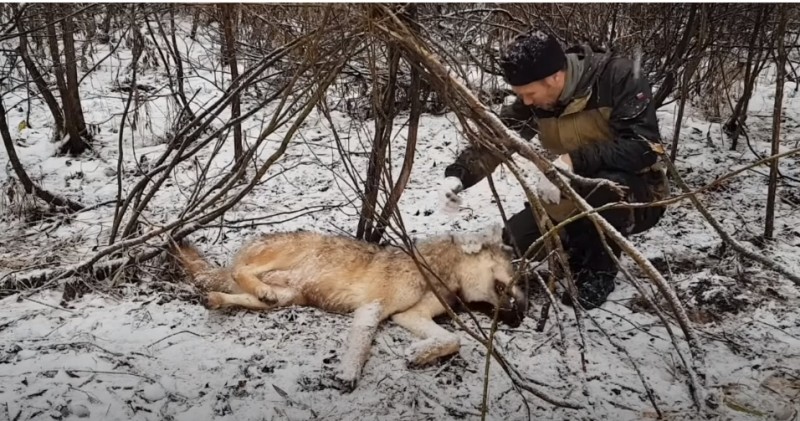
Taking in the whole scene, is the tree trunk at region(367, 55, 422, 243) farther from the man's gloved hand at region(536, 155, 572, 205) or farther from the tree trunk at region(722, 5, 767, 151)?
the tree trunk at region(722, 5, 767, 151)

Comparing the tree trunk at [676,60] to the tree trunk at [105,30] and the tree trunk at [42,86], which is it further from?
the tree trunk at [42,86]

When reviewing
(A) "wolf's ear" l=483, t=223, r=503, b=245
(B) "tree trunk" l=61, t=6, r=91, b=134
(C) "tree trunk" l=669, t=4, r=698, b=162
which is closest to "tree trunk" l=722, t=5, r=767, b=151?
(C) "tree trunk" l=669, t=4, r=698, b=162

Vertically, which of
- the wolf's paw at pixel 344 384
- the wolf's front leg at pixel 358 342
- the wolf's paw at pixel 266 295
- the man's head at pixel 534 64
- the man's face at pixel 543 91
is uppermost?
the man's head at pixel 534 64

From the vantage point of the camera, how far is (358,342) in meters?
1.76

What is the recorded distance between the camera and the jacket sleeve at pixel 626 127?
191cm

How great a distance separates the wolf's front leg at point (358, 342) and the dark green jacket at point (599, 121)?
573 millimetres

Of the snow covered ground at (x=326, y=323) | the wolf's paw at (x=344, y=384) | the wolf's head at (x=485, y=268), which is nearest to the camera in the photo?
the snow covered ground at (x=326, y=323)

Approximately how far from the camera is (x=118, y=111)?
197 centimetres

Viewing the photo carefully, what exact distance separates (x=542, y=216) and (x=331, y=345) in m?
0.80

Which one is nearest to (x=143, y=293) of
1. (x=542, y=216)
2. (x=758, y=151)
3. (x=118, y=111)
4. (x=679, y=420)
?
(x=118, y=111)

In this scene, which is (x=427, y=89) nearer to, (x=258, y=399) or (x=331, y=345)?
(x=331, y=345)

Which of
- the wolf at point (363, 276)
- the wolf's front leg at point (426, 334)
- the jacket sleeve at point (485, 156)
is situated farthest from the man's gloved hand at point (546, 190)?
the wolf's front leg at point (426, 334)

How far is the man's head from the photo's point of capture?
67.6 inches

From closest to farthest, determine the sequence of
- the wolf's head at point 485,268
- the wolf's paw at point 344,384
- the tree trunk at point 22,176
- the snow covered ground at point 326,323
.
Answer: the snow covered ground at point 326,323 → the wolf's paw at point 344,384 → the tree trunk at point 22,176 → the wolf's head at point 485,268
